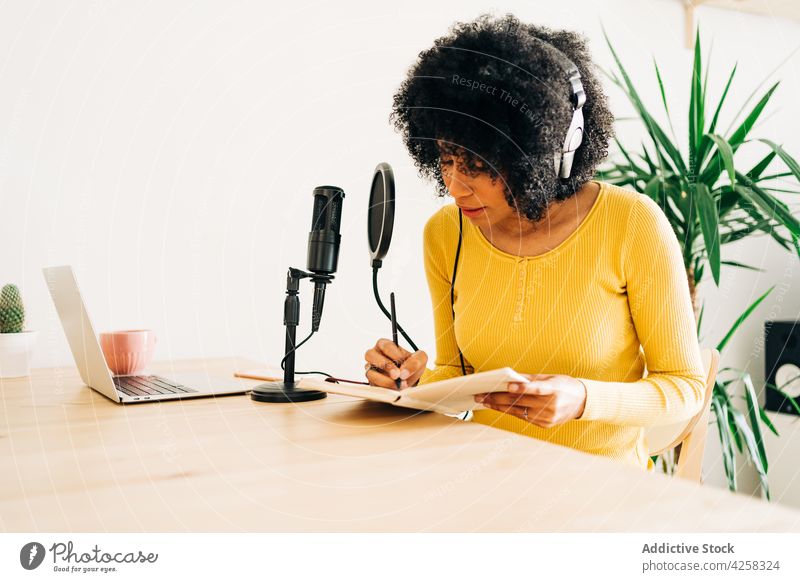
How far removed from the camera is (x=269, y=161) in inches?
68.0

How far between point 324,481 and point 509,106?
709mm

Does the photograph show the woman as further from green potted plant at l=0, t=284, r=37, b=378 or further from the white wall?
green potted plant at l=0, t=284, r=37, b=378

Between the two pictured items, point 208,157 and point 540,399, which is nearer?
point 540,399

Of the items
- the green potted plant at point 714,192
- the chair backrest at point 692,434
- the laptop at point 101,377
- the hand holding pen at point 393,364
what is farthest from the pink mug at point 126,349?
the green potted plant at point 714,192

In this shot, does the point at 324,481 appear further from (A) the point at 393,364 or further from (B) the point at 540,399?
(A) the point at 393,364

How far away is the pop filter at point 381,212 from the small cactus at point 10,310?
76cm

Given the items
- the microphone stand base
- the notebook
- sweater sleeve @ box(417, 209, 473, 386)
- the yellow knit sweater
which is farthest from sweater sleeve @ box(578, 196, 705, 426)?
the microphone stand base

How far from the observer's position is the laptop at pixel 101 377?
1.00m

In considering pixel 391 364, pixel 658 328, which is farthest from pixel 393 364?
pixel 658 328

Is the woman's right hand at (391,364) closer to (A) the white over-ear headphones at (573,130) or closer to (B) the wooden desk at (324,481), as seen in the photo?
(B) the wooden desk at (324,481)

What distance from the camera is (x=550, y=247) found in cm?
115

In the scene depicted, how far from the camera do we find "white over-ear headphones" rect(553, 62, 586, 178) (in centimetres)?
106

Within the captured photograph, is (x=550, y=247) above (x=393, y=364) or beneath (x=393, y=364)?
above
